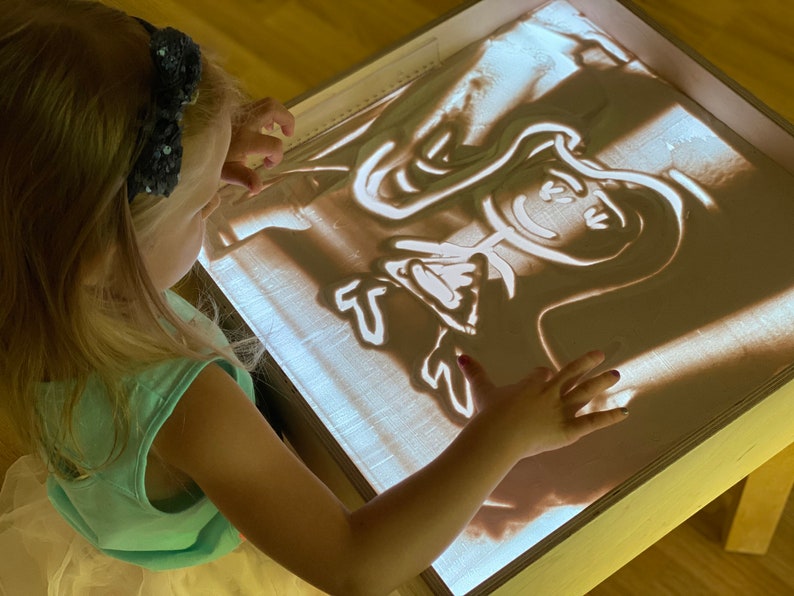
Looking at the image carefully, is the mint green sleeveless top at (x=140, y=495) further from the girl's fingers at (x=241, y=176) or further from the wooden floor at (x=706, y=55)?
the wooden floor at (x=706, y=55)

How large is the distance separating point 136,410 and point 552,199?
A: 43 centimetres

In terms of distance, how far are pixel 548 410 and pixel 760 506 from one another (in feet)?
1.48

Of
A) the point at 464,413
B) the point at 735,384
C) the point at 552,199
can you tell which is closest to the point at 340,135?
the point at 552,199

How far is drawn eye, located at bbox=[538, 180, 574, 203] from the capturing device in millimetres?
903

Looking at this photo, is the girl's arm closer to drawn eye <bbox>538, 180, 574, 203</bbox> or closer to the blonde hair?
the blonde hair

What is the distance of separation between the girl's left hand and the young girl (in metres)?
0.10

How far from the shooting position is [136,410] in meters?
0.64

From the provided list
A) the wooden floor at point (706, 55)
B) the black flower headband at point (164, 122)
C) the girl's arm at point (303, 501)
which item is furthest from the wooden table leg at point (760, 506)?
the black flower headband at point (164, 122)

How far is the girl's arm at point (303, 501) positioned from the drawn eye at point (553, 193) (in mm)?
320

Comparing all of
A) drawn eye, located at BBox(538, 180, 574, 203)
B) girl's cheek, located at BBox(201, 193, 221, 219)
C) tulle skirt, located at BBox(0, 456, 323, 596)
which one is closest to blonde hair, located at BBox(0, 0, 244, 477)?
girl's cheek, located at BBox(201, 193, 221, 219)

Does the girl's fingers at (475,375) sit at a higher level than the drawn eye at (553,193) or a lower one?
lower

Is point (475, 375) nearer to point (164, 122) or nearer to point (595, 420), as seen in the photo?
point (595, 420)

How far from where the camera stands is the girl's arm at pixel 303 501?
0.63 m

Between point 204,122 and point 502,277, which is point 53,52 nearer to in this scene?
point 204,122
